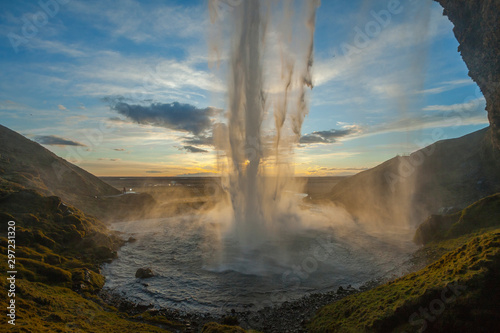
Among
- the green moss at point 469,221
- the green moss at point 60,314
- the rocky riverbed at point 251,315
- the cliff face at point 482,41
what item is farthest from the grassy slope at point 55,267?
the cliff face at point 482,41

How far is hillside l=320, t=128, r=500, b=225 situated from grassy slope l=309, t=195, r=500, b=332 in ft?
74.1

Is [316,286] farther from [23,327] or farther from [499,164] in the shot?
[499,164]

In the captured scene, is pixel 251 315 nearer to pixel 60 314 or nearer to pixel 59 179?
pixel 60 314

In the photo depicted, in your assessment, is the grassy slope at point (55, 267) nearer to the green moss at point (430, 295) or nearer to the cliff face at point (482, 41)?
the green moss at point (430, 295)

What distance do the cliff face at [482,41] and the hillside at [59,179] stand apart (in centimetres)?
5862

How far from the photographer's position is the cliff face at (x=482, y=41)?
2542cm

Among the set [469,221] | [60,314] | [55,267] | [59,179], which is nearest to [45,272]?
[55,267]

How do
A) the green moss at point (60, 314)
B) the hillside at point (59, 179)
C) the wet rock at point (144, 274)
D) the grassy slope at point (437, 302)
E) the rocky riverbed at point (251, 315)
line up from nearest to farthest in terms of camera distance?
the grassy slope at point (437, 302) → the green moss at point (60, 314) → the rocky riverbed at point (251, 315) → the wet rock at point (144, 274) → the hillside at point (59, 179)

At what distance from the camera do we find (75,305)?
11.8m

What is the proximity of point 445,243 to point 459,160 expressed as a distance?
125ft

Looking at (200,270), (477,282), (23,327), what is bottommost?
(200,270)

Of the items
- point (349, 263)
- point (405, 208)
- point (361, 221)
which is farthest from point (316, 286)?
point (405, 208)

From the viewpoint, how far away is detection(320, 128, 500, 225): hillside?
38.1 meters

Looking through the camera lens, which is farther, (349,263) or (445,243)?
(349,263)
